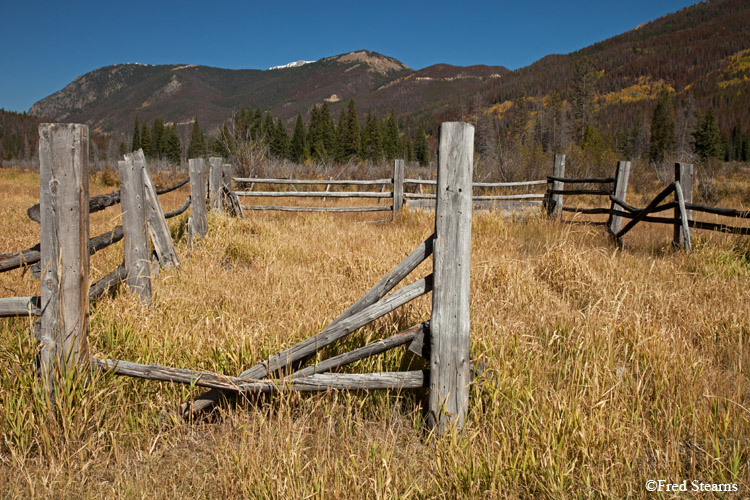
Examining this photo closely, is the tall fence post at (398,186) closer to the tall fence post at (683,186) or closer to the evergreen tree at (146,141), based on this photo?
the tall fence post at (683,186)

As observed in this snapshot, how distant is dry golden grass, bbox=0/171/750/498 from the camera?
175 centimetres

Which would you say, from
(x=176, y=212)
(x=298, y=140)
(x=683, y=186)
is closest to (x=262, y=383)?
(x=176, y=212)

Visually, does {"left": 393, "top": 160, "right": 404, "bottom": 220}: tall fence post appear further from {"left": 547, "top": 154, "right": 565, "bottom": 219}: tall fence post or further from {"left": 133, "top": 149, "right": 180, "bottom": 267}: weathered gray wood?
{"left": 133, "top": 149, "right": 180, "bottom": 267}: weathered gray wood

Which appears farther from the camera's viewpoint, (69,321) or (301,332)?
(301,332)

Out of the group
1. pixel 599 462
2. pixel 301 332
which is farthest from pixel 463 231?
pixel 301 332

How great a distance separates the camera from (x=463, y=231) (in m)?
2.06

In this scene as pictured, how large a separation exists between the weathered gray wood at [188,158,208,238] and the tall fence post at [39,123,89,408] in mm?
4096

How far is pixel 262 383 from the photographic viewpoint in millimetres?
2133

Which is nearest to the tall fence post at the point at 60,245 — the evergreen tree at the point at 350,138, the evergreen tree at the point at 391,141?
the evergreen tree at the point at 350,138

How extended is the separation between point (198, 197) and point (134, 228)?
Result: 2.42m

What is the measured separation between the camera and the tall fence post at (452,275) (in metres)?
2.05

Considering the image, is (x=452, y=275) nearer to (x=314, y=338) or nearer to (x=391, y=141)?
(x=314, y=338)

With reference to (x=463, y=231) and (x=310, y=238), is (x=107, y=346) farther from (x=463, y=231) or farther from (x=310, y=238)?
(x=310, y=238)

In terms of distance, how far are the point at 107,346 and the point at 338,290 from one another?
5.85 ft
